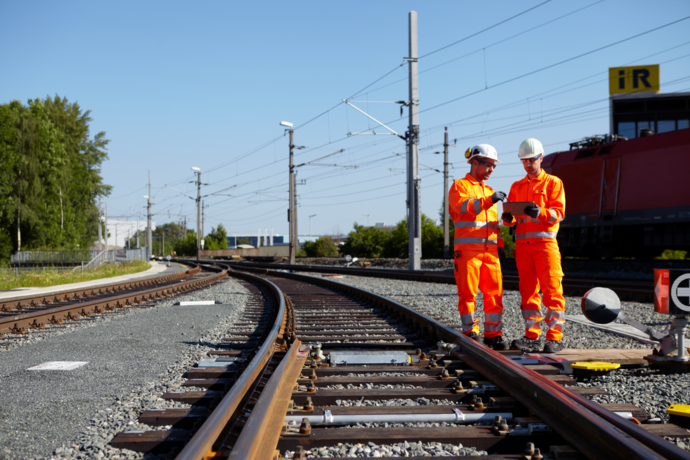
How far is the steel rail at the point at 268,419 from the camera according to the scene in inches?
85.0

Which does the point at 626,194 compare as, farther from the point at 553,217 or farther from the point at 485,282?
the point at 485,282

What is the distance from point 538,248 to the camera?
15.5 ft

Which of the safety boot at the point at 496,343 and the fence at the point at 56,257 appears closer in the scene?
the safety boot at the point at 496,343

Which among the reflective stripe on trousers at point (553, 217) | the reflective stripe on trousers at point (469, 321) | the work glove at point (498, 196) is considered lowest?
the reflective stripe on trousers at point (469, 321)

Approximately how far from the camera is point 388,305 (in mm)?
7883

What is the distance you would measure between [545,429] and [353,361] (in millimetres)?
1766

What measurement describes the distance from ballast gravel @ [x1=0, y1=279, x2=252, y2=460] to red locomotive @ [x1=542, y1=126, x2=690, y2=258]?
42.7 ft

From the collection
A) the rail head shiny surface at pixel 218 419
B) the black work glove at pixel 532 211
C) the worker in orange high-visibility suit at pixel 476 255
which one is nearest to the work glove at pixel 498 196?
the worker in orange high-visibility suit at pixel 476 255

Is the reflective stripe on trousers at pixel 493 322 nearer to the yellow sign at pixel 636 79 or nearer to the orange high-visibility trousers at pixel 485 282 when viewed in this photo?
the orange high-visibility trousers at pixel 485 282

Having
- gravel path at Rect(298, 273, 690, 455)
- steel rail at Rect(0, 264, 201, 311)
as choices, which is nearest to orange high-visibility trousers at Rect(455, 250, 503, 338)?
gravel path at Rect(298, 273, 690, 455)

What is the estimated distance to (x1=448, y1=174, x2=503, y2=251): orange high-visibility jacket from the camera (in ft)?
15.4

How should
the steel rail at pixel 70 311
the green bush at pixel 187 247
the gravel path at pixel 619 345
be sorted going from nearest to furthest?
the gravel path at pixel 619 345 < the steel rail at pixel 70 311 < the green bush at pixel 187 247

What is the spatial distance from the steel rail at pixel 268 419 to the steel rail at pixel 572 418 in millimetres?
1280

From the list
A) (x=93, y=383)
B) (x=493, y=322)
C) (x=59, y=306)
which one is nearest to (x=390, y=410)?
(x=493, y=322)
